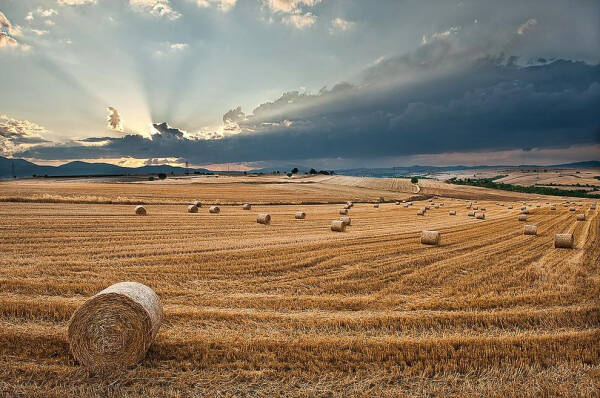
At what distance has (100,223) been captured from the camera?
18.3 m

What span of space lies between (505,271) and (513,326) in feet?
14.3

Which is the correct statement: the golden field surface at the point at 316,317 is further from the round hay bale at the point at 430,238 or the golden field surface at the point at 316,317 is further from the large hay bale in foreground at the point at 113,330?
the round hay bale at the point at 430,238

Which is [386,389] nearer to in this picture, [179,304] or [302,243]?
[179,304]

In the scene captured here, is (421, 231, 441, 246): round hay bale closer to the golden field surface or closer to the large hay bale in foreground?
the golden field surface

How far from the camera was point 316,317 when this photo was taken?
274 inches

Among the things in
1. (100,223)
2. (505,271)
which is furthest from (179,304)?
(100,223)

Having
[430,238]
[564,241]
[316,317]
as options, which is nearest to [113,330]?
[316,317]

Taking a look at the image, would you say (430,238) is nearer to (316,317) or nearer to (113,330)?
(316,317)

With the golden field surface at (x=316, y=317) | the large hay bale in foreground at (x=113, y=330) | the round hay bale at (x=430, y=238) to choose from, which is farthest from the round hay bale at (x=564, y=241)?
the large hay bale in foreground at (x=113, y=330)

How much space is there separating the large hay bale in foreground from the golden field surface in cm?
27

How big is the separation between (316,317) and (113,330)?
3.65m

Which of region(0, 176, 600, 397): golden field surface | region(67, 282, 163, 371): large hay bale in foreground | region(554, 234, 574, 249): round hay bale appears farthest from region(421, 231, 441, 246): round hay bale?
region(67, 282, 163, 371): large hay bale in foreground

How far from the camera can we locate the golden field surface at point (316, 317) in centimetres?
493

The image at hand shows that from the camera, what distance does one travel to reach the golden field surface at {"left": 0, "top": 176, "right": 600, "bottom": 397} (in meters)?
4.93
